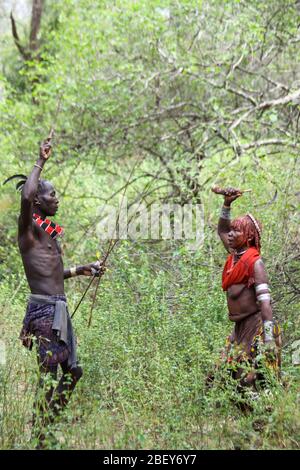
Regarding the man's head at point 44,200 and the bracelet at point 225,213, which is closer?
the man's head at point 44,200

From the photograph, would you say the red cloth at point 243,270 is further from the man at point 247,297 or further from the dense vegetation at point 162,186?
the dense vegetation at point 162,186

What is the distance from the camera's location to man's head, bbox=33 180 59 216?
4.89 meters

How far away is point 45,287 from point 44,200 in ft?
2.01

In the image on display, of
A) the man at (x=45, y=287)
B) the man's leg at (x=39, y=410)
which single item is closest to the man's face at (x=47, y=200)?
the man at (x=45, y=287)

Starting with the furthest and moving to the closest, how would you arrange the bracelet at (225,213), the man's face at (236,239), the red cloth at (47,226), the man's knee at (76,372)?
the bracelet at (225,213) → the man's face at (236,239) → the red cloth at (47,226) → the man's knee at (76,372)

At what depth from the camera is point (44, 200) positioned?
4.89 metres

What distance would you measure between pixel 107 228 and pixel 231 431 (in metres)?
5.40

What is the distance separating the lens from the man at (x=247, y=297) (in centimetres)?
472

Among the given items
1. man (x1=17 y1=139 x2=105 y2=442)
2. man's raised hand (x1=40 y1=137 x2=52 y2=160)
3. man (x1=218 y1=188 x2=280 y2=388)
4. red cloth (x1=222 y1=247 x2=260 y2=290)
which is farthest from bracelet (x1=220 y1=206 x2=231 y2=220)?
man's raised hand (x1=40 y1=137 x2=52 y2=160)

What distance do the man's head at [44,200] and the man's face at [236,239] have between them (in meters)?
1.28

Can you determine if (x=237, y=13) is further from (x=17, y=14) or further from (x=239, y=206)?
(x=17, y=14)

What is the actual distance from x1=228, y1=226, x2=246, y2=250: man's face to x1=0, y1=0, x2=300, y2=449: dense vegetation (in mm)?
712

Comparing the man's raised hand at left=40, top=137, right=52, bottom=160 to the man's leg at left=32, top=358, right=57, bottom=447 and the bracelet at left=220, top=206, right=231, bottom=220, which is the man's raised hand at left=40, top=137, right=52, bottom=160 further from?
the bracelet at left=220, top=206, right=231, bottom=220

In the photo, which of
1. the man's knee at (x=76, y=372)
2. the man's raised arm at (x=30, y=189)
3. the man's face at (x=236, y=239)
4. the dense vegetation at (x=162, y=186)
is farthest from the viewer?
the man's face at (x=236, y=239)
